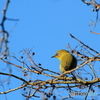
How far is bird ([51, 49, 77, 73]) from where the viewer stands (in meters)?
5.49

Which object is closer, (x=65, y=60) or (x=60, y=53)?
(x=65, y=60)

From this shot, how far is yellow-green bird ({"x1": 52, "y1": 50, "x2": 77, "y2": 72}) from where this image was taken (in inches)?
216

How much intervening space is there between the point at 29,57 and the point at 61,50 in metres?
1.73

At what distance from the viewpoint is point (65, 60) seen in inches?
230

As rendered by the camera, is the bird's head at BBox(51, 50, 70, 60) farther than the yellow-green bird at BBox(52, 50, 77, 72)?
Yes

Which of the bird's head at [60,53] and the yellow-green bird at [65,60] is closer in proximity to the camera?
the yellow-green bird at [65,60]

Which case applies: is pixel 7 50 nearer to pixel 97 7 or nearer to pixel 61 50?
pixel 97 7

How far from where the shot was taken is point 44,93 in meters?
4.22

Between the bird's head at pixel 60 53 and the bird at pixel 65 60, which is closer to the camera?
the bird at pixel 65 60

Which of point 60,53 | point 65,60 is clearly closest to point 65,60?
point 65,60

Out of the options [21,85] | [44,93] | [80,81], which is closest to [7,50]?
[44,93]

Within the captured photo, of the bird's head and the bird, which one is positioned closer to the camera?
the bird

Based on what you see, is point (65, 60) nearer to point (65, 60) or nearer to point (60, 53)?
point (65, 60)

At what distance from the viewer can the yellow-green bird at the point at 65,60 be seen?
18.0 feet
